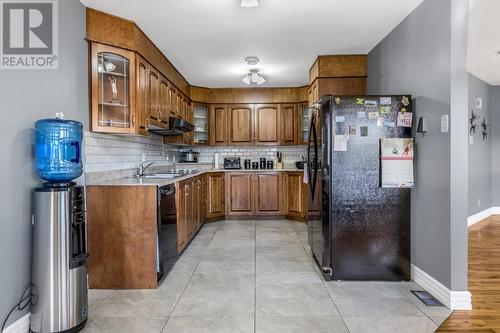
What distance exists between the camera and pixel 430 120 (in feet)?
8.41

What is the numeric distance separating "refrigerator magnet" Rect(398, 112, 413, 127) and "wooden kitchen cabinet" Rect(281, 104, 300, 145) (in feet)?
9.98

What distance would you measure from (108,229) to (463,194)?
2983mm

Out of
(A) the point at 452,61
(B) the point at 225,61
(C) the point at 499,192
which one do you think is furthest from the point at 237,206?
(C) the point at 499,192

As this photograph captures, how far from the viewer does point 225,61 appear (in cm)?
423

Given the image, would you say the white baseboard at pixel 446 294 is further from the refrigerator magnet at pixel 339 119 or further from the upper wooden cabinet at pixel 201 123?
the upper wooden cabinet at pixel 201 123

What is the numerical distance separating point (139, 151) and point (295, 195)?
2.92 meters

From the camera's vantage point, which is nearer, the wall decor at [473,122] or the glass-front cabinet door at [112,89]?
the glass-front cabinet door at [112,89]

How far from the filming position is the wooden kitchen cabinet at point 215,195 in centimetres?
548

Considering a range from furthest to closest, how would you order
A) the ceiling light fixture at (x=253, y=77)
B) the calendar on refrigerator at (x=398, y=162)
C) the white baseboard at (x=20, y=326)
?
the ceiling light fixture at (x=253, y=77) < the calendar on refrigerator at (x=398, y=162) < the white baseboard at (x=20, y=326)

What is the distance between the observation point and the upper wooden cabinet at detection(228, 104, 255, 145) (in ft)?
19.3

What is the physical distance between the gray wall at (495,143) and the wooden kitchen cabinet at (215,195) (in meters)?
5.31

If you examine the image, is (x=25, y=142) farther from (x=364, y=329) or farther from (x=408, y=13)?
(x=408, y=13)

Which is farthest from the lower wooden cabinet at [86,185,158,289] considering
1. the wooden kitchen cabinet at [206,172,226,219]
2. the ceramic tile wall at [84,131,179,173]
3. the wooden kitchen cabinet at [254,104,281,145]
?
the wooden kitchen cabinet at [254,104,281,145]

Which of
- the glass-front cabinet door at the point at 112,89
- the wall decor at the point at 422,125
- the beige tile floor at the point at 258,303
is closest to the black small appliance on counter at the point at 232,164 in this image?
the beige tile floor at the point at 258,303
